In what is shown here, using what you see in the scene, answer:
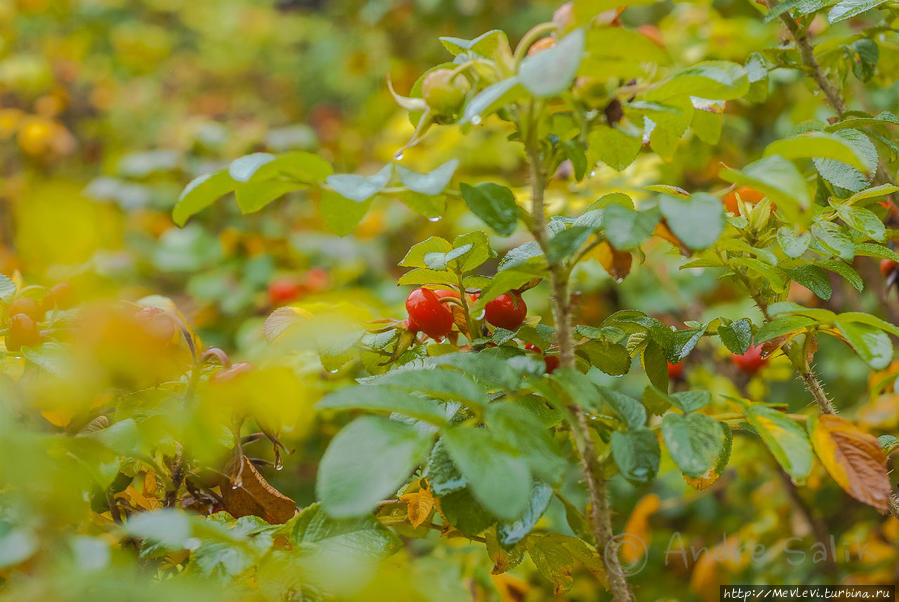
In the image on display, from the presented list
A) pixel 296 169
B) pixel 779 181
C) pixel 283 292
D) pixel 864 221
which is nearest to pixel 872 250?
pixel 864 221

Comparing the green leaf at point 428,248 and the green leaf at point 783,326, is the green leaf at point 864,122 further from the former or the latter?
the green leaf at point 428,248

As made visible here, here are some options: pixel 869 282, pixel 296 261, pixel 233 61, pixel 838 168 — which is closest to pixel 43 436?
pixel 838 168

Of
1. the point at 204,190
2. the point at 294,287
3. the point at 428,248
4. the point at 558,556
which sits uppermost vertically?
the point at 204,190

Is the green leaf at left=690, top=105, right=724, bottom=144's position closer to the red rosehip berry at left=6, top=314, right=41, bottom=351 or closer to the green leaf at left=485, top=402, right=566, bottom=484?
the green leaf at left=485, top=402, right=566, bottom=484

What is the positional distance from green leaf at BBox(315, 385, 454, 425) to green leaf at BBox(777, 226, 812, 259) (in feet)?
0.99

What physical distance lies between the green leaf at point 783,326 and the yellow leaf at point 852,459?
0.06m

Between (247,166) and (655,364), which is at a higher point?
(247,166)

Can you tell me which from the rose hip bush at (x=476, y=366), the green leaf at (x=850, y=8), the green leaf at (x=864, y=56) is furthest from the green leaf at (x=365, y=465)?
the green leaf at (x=864, y=56)

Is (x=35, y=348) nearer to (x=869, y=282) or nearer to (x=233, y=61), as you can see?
(x=869, y=282)

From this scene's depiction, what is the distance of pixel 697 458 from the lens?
42 centimetres

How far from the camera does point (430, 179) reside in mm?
421

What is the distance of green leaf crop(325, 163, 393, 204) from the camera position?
416mm

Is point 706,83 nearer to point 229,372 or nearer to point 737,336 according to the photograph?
point 737,336

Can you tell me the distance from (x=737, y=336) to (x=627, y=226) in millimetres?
219
